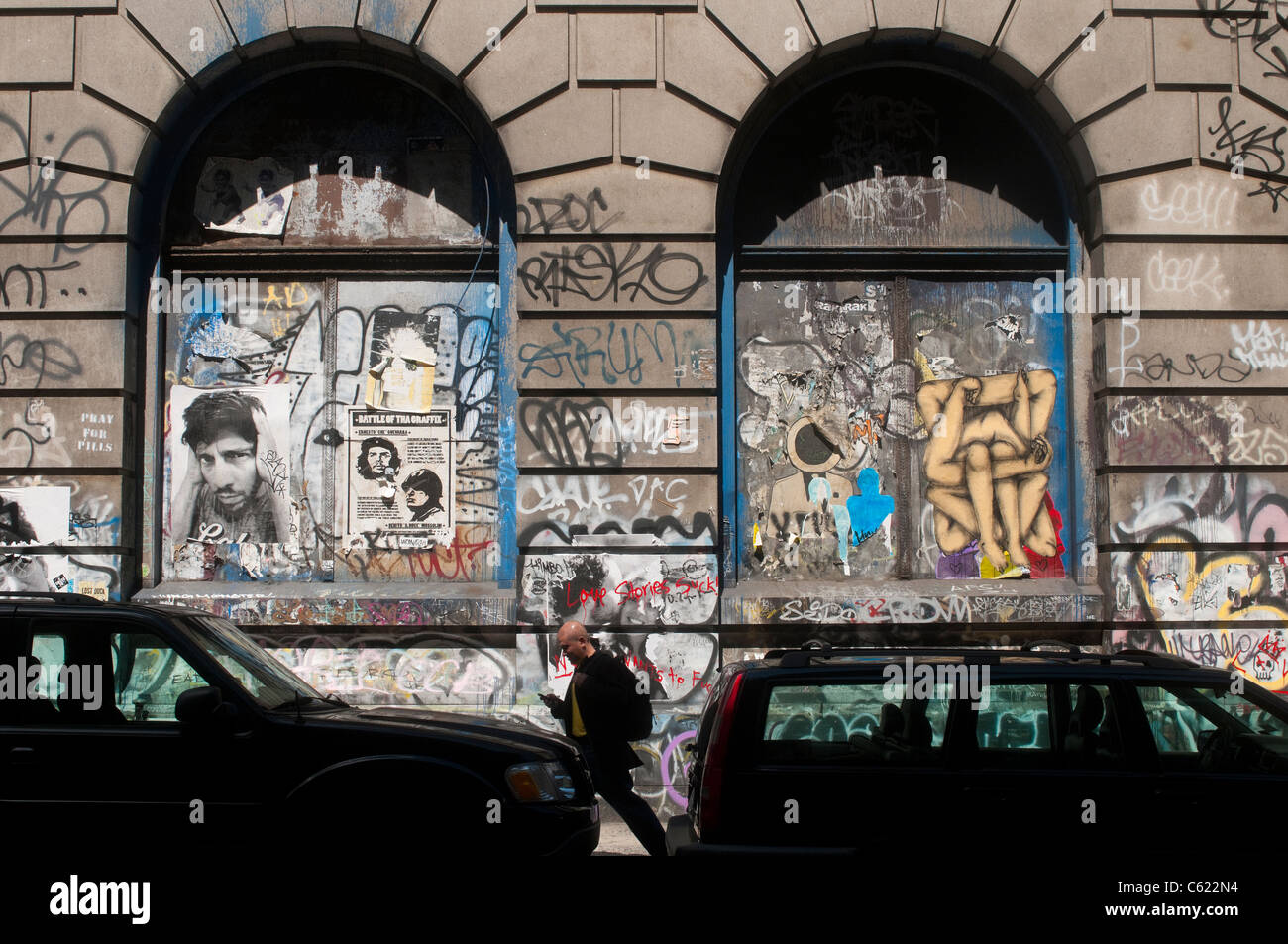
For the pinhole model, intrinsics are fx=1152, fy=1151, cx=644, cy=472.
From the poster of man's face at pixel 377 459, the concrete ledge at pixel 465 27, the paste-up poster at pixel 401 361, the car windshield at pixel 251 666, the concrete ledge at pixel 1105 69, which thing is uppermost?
the concrete ledge at pixel 465 27

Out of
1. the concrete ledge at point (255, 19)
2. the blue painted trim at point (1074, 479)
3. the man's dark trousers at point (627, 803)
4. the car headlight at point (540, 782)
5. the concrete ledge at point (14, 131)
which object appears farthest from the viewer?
the blue painted trim at point (1074, 479)

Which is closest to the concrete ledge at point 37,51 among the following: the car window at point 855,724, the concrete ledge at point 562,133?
the concrete ledge at point 562,133

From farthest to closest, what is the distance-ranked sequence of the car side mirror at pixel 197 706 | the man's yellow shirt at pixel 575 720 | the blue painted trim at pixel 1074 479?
the blue painted trim at pixel 1074 479, the man's yellow shirt at pixel 575 720, the car side mirror at pixel 197 706

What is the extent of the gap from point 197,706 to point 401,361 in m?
→ 5.49

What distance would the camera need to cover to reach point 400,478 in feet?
33.9

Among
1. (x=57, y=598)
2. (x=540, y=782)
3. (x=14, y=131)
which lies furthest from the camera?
(x=14, y=131)

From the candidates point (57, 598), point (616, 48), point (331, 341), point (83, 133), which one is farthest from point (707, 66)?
point (57, 598)

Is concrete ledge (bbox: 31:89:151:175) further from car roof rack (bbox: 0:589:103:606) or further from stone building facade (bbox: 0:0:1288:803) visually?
car roof rack (bbox: 0:589:103:606)

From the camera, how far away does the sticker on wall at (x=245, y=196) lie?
10.4 m

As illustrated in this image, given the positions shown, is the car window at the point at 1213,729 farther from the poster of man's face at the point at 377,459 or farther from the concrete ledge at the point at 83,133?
the concrete ledge at the point at 83,133

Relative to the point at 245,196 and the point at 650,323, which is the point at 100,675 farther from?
the point at 245,196

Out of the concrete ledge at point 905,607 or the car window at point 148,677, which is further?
the concrete ledge at point 905,607

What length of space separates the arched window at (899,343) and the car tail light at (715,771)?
4.45m

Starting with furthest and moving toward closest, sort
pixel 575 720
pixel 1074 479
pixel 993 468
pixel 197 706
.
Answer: pixel 993 468
pixel 1074 479
pixel 575 720
pixel 197 706
